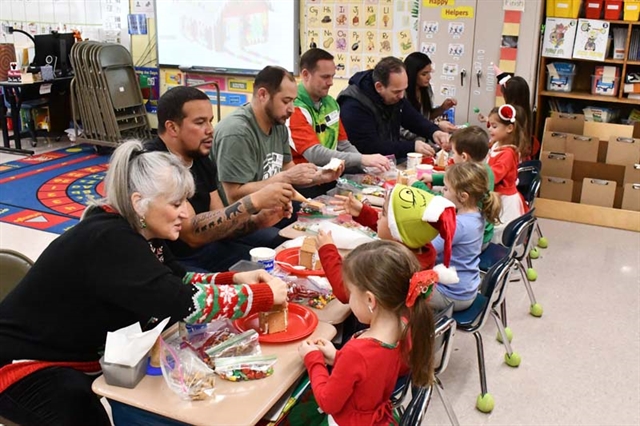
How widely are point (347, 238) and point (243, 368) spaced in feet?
3.58

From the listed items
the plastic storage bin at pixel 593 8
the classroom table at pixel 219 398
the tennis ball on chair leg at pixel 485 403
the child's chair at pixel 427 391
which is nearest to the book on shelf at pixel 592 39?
the plastic storage bin at pixel 593 8

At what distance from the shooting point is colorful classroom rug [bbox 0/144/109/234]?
536 centimetres

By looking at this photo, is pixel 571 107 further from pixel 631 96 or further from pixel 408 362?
pixel 408 362

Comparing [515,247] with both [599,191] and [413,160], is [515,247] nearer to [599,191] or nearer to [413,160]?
[413,160]

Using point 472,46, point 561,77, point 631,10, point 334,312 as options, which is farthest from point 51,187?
point 631,10

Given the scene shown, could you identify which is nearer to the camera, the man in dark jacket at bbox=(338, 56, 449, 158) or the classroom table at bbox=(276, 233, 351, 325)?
the classroom table at bbox=(276, 233, 351, 325)

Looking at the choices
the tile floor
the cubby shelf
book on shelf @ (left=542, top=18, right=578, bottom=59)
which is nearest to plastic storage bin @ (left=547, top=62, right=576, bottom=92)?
the cubby shelf

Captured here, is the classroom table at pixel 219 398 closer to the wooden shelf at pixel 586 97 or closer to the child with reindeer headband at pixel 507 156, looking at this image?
the child with reindeer headband at pixel 507 156

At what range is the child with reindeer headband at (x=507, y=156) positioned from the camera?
3975mm

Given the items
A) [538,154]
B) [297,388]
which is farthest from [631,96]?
[297,388]

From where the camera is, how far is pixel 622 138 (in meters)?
5.47

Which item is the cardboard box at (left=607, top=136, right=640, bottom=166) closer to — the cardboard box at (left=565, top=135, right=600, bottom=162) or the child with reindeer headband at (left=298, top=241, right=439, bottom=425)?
the cardboard box at (left=565, top=135, right=600, bottom=162)

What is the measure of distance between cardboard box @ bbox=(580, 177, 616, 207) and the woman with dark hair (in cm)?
137

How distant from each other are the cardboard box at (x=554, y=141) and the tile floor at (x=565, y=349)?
1000 millimetres
